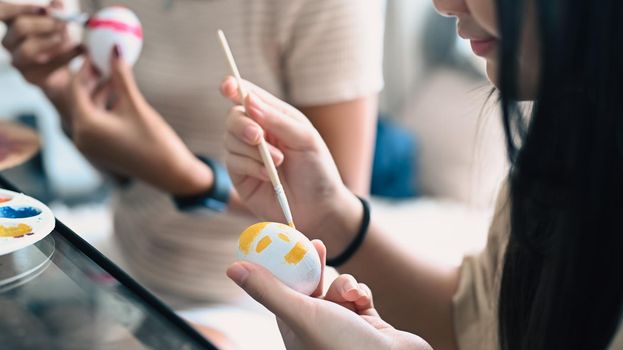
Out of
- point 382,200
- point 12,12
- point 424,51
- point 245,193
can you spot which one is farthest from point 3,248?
point 424,51

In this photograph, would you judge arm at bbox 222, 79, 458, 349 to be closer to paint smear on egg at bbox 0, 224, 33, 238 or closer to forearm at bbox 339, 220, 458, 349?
forearm at bbox 339, 220, 458, 349

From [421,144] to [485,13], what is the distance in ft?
3.80

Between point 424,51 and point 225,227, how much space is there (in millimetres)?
892

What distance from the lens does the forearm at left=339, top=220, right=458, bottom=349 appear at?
2.40 ft

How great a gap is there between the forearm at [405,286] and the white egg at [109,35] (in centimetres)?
35

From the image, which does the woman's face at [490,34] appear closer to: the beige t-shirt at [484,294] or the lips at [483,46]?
the lips at [483,46]

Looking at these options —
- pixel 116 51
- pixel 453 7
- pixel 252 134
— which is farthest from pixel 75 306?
pixel 116 51

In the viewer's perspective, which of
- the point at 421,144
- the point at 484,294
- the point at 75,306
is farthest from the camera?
the point at 421,144

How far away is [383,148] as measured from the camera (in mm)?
1603

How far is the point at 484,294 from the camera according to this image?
2.37 ft

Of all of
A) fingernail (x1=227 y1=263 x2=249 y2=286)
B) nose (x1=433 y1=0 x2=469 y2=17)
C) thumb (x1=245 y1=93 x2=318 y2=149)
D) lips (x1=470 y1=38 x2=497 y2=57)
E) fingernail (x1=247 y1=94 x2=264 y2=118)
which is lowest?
fingernail (x1=227 y1=263 x2=249 y2=286)

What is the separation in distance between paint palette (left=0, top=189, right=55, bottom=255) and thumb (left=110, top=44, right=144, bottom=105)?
0.91 ft

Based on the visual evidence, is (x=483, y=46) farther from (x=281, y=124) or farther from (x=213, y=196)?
(x=213, y=196)

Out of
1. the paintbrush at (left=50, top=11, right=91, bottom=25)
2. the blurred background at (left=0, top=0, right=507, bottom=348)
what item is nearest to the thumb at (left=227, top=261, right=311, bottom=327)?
the paintbrush at (left=50, top=11, right=91, bottom=25)
